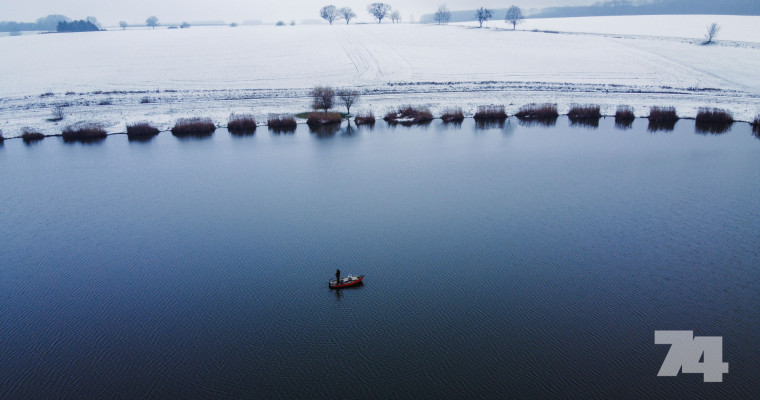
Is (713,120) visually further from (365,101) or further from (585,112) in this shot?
(365,101)

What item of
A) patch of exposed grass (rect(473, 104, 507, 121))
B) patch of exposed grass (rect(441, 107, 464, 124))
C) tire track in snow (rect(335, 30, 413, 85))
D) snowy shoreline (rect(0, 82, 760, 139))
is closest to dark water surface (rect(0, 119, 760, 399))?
patch of exposed grass (rect(441, 107, 464, 124))

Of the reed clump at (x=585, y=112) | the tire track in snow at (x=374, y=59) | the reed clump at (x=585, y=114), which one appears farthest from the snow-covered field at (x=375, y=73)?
the reed clump at (x=585, y=114)

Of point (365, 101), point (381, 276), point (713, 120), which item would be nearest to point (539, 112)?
point (713, 120)

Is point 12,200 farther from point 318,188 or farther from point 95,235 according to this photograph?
point 318,188

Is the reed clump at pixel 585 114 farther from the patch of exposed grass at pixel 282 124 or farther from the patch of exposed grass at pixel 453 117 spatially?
the patch of exposed grass at pixel 282 124

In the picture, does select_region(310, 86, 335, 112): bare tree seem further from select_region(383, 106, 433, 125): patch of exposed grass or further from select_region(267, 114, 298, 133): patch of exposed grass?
select_region(383, 106, 433, 125): patch of exposed grass
